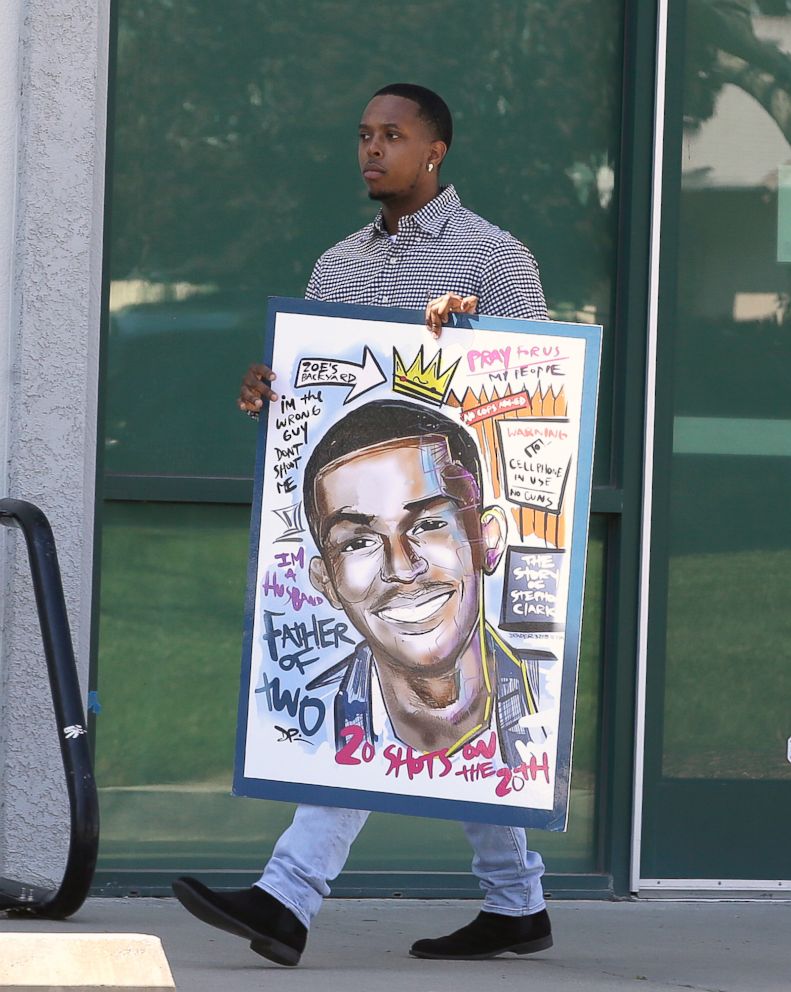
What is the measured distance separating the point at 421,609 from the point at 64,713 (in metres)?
0.93

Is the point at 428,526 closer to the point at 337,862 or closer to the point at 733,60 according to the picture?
the point at 337,862

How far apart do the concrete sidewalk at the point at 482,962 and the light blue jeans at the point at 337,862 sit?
0.18 m

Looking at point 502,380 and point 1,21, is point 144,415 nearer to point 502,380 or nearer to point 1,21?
point 1,21

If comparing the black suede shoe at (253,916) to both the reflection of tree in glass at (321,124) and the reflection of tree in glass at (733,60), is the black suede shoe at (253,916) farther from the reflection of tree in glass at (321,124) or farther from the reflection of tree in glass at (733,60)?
the reflection of tree in glass at (733,60)

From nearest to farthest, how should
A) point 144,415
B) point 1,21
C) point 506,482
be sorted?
point 506,482 < point 1,21 < point 144,415

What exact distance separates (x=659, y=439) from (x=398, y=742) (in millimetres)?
1747

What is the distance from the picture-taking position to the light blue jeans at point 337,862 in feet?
14.5

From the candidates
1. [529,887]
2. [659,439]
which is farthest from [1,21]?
[529,887]

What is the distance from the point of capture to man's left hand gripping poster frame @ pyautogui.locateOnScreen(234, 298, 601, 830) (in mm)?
4504

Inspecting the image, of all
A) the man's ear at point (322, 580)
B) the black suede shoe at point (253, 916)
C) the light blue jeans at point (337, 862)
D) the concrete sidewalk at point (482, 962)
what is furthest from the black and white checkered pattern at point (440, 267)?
the concrete sidewalk at point (482, 962)

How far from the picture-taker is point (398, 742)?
454 cm

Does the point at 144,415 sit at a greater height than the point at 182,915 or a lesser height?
greater

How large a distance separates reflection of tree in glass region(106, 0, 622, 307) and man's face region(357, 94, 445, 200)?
3.94 ft

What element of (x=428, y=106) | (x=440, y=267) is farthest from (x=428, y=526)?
(x=428, y=106)
